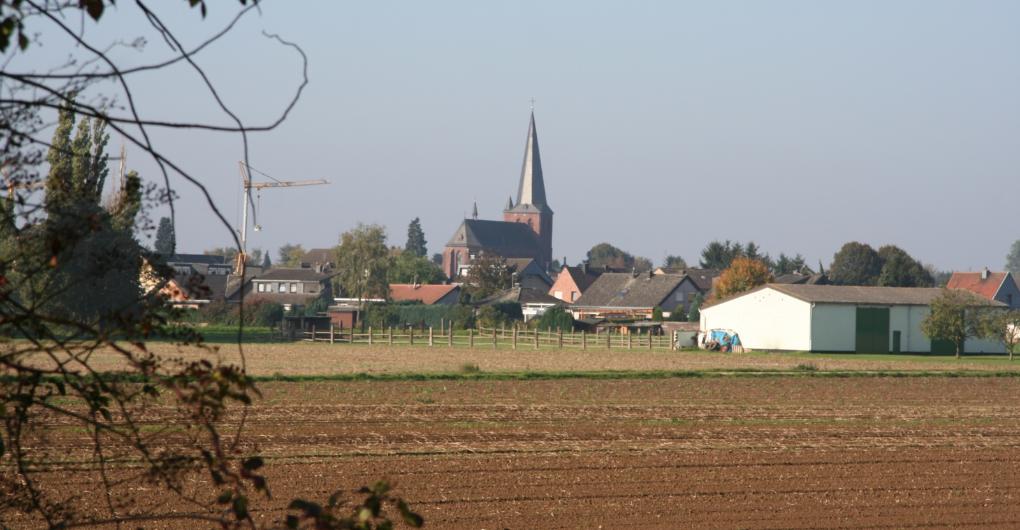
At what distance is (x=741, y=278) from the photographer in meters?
97.4

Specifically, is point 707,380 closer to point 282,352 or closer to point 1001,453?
point 1001,453

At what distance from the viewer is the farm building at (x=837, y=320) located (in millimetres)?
59000

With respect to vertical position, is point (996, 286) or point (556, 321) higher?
point (996, 286)

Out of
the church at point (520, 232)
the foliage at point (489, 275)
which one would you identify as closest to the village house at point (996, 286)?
the foliage at point (489, 275)

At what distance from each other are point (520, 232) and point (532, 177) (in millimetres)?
8632

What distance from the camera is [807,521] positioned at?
1311cm

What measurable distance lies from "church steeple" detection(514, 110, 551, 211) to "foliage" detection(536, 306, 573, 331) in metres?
112

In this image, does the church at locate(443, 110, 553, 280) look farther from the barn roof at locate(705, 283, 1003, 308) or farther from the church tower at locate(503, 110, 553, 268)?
the barn roof at locate(705, 283, 1003, 308)

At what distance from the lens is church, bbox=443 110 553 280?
191000mm

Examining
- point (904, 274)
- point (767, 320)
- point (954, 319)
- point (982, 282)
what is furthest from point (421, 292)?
point (954, 319)

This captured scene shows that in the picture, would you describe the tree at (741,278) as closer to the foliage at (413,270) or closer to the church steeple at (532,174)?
the foliage at (413,270)

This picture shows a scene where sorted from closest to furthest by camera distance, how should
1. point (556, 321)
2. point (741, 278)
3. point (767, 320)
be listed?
point (767, 320)
point (556, 321)
point (741, 278)

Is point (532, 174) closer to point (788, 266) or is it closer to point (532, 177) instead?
point (532, 177)

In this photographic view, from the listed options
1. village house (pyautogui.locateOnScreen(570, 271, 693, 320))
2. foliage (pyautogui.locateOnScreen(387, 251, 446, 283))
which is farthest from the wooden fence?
foliage (pyautogui.locateOnScreen(387, 251, 446, 283))
